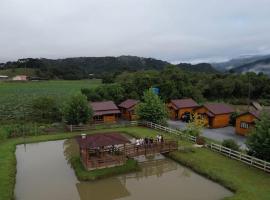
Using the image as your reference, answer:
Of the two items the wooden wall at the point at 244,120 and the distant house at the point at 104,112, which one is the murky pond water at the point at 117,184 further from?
the distant house at the point at 104,112

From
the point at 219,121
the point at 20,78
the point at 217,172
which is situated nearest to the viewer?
the point at 217,172

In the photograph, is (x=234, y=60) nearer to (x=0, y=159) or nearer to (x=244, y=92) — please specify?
(x=0, y=159)

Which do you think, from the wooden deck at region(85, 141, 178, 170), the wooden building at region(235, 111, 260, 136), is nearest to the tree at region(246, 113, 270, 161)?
the wooden deck at region(85, 141, 178, 170)

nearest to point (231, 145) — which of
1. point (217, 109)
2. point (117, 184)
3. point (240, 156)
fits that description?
point (240, 156)

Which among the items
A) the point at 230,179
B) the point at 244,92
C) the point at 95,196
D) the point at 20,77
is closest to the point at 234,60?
the point at 230,179

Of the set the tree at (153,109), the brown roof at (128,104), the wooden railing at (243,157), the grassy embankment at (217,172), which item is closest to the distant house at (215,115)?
the tree at (153,109)

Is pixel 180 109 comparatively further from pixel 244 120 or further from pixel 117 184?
pixel 117 184

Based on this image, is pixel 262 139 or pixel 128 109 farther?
pixel 128 109
